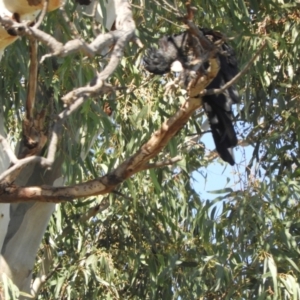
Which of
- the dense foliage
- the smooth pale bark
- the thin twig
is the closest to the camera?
the thin twig

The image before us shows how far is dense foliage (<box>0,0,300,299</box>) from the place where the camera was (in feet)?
9.07

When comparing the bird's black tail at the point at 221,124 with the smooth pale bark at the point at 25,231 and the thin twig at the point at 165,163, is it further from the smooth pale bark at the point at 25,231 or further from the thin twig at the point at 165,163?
the smooth pale bark at the point at 25,231

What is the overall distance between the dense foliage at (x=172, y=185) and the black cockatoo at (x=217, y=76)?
12.6 inches

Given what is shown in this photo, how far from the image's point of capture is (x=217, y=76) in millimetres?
2115

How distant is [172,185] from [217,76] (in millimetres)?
1471

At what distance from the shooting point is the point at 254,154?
3.32 meters

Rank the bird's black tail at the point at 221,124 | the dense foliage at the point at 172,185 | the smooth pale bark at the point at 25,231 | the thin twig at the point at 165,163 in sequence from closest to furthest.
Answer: the thin twig at the point at 165,163, the bird's black tail at the point at 221,124, the dense foliage at the point at 172,185, the smooth pale bark at the point at 25,231

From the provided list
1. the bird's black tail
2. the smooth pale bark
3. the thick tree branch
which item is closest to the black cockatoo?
the bird's black tail

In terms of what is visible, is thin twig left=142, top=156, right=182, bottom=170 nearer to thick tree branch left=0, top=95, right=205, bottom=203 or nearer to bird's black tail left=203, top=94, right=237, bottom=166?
thick tree branch left=0, top=95, right=205, bottom=203

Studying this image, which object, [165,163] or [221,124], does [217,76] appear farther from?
[165,163]

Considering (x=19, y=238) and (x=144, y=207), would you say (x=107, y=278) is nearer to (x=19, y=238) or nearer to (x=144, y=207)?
(x=144, y=207)

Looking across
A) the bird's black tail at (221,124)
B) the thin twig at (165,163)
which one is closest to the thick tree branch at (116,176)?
the thin twig at (165,163)

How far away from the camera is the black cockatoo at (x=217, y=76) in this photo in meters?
2.02

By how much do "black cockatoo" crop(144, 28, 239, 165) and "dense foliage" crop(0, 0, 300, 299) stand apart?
32cm
